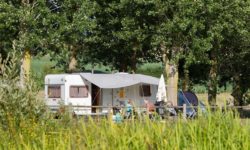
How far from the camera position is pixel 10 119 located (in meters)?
8.89

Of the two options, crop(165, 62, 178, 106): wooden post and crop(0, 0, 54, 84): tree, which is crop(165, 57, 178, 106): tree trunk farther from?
crop(0, 0, 54, 84): tree

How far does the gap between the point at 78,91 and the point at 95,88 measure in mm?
1193

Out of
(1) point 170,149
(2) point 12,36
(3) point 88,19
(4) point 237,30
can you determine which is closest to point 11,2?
(2) point 12,36

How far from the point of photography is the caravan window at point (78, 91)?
3375 cm

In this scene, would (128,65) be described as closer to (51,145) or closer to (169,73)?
(169,73)

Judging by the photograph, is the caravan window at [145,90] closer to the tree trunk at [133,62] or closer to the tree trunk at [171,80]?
the tree trunk at [171,80]

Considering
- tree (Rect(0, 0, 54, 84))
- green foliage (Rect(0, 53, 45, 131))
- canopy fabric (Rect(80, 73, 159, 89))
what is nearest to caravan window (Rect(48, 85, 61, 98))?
canopy fabric (Rect(80, 73, 159, 89))

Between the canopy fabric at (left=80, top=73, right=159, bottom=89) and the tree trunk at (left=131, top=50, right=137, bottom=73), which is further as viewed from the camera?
the tree trunk at (left=131, top=50, right=137, bottom=73)

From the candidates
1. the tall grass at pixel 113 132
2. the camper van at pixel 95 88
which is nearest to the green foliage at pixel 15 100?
the tall grass at pixel 113 132

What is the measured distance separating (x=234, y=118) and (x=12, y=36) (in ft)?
97.8

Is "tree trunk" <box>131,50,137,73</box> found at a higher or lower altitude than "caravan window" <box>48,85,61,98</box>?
higher

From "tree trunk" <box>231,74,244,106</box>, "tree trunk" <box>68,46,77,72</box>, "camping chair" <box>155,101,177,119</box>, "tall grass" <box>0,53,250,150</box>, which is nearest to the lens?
"tall grass" <box>0,53,250,150</box>

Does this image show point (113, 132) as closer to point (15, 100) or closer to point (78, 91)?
point (15, 100)

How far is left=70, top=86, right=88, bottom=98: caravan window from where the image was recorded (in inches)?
1329
